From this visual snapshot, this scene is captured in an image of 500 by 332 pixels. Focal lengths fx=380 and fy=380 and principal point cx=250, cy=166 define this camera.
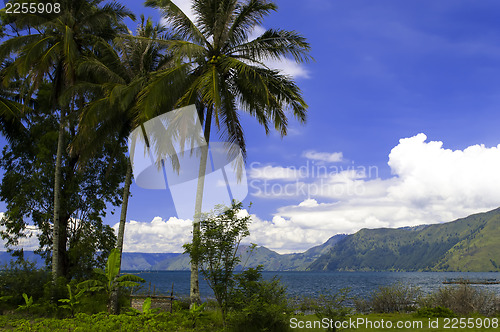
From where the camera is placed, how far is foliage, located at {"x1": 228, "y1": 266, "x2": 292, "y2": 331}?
9.98 meters

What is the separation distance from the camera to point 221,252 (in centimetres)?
1123

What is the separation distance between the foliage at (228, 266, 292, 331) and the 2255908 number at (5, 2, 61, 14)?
48.4 ft

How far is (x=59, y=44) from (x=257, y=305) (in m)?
14.1

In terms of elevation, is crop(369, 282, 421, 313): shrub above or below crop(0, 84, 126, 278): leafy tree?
below

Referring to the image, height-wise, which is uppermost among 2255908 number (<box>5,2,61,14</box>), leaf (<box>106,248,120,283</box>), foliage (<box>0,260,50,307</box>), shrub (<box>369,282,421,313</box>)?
2255908 number (<box>5,2,61,14</box>)

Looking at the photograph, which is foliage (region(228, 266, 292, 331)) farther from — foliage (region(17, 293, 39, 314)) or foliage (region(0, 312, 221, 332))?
foliage (region(17, 293, 39, 314))

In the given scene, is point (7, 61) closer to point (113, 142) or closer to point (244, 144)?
point (113, 142)

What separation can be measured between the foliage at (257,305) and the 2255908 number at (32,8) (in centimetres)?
1475

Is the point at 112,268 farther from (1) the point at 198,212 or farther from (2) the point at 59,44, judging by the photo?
(2) the point at 59,44

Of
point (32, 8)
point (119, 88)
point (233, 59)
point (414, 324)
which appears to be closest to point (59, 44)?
point (32, 8)

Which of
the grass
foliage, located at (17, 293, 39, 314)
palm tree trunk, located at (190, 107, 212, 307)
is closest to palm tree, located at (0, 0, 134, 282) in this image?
foliage, located at (17, 293, 39, 314)

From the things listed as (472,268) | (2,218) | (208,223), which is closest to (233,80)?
(208,223)

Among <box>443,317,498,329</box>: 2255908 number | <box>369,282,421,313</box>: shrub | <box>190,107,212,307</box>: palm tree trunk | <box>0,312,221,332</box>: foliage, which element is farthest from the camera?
<box>369,282,421,313</box>: shrub

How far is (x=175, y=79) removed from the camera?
1368 centimetres
